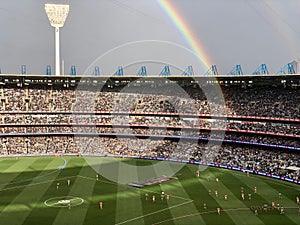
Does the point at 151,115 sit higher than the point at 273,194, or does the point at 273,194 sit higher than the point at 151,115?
the point at 151,115

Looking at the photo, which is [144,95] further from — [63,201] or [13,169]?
[63,201]

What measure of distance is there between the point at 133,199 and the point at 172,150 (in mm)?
36607

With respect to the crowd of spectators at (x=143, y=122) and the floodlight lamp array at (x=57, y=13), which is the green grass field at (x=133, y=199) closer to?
the crowd of spectators at (x=143, y=122)

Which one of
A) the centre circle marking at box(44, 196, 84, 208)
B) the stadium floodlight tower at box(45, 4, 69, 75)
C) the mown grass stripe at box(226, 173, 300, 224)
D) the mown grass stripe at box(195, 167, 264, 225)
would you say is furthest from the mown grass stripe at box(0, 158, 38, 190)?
the stadium floodlight tower at box(45, 4, 69, 75)

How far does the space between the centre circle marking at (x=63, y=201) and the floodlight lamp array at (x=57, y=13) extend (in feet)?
224

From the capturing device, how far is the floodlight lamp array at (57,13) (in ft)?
353

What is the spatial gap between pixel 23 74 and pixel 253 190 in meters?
62.6

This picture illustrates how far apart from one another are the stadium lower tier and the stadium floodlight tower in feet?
95.2

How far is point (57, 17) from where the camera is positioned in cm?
11162

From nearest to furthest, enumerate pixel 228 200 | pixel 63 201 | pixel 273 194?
pixel 63 201
pixel 228 200
pixel 273 194

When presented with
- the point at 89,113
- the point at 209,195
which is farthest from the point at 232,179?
the point at 89,113

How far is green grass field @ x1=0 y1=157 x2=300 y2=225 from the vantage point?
4366 centimetres

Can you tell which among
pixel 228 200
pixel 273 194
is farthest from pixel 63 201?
pixel 273 194

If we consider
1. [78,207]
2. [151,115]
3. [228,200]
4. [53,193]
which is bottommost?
[228,200]
